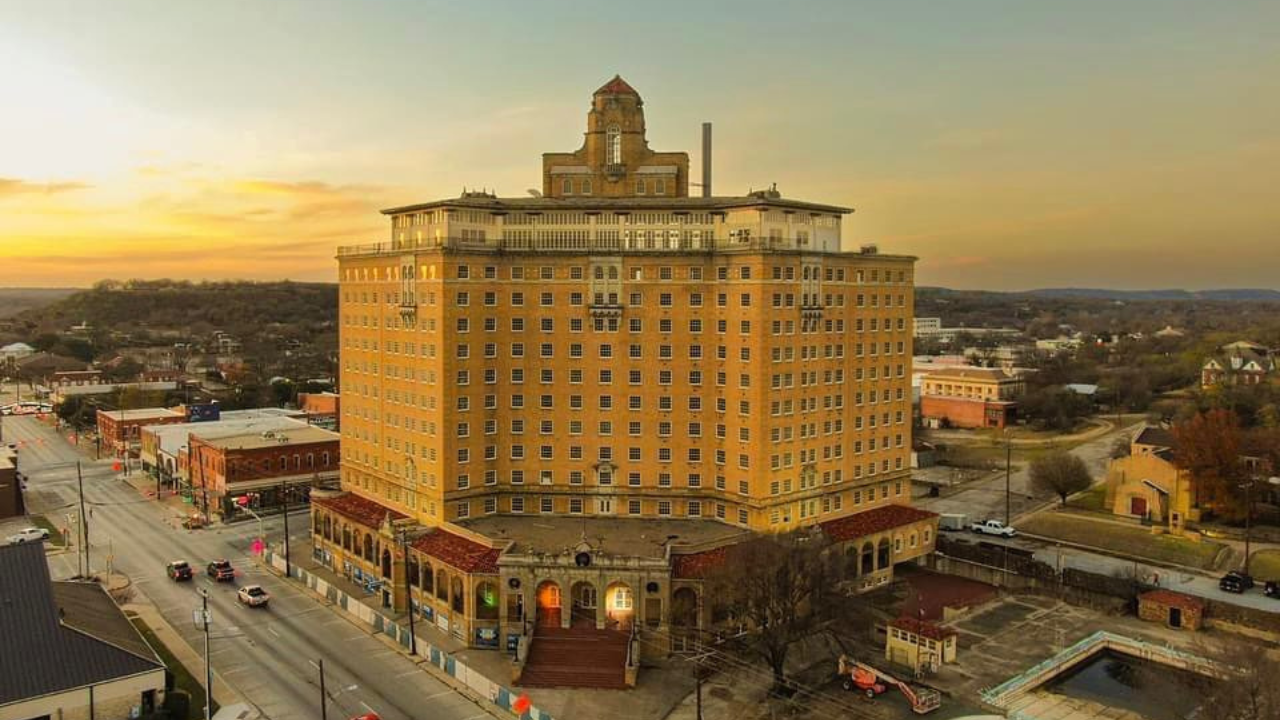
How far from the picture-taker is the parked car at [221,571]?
245ft

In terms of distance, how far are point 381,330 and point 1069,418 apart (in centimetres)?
11757

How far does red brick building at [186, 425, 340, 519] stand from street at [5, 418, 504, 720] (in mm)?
4596

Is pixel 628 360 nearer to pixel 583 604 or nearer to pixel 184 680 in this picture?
pixel 583 604

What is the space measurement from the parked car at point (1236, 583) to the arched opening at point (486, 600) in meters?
56.0

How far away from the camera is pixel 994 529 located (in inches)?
3433

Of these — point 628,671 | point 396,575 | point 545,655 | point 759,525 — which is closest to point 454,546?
point 396,575

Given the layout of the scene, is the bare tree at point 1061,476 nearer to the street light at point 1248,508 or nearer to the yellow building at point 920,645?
the street light at point 1248,508

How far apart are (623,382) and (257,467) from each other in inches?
2010

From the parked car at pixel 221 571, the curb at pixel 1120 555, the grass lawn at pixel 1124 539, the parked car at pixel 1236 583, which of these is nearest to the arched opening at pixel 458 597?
the parked car at pixel 221 571

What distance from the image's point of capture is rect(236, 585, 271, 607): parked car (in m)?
68.4

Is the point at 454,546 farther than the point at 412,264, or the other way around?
the point at 412,264

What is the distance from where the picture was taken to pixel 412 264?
237 ft

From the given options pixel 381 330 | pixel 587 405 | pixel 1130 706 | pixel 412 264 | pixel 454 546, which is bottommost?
pixel 1130 706

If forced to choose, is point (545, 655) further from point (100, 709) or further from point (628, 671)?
point (100, 709)
